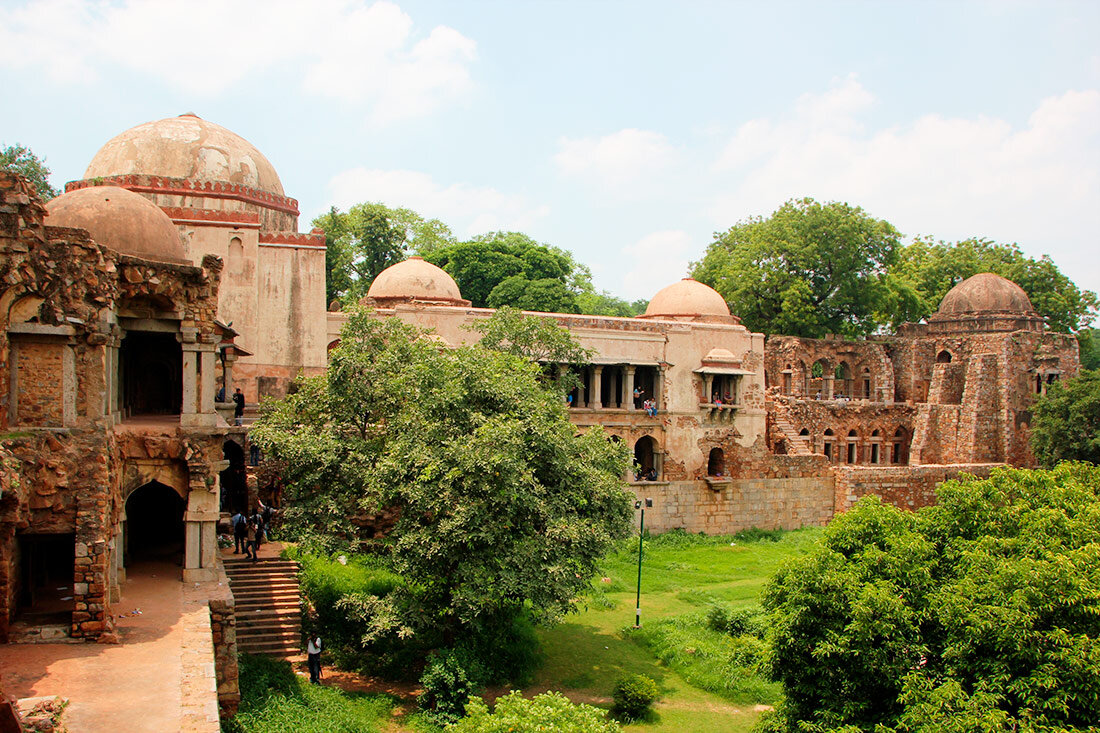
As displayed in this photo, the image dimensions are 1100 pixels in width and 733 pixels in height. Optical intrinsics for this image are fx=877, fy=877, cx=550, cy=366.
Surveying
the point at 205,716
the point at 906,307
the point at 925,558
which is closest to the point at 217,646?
the point at 205,716

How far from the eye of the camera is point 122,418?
16.5 m

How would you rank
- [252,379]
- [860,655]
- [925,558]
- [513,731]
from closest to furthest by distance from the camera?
[513,731], [860,655], [925,558], [252,379]

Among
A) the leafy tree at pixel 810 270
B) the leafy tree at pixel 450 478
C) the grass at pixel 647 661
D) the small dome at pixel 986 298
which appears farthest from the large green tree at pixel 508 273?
the leafy tree at pixel 450 478

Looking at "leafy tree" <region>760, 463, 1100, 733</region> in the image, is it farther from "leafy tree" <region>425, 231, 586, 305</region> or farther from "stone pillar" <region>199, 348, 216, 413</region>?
"leafy tree" <region>425, 231, 586, 305</region>

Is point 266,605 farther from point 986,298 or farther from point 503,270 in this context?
point 986,298

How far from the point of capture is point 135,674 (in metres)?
11.0

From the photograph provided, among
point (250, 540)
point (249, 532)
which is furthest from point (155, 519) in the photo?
point (250, 540)

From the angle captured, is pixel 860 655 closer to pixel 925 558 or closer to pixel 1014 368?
pixel 925 558

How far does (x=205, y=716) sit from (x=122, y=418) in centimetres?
822

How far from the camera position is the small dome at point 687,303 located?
30750 millimetres

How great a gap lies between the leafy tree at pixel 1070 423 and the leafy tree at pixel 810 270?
9.16m

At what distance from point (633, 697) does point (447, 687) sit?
3476 mm

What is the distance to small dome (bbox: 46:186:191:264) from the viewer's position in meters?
14.7

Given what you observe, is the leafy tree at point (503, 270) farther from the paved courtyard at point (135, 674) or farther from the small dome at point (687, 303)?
the paved courtyard at point (135, 674)
